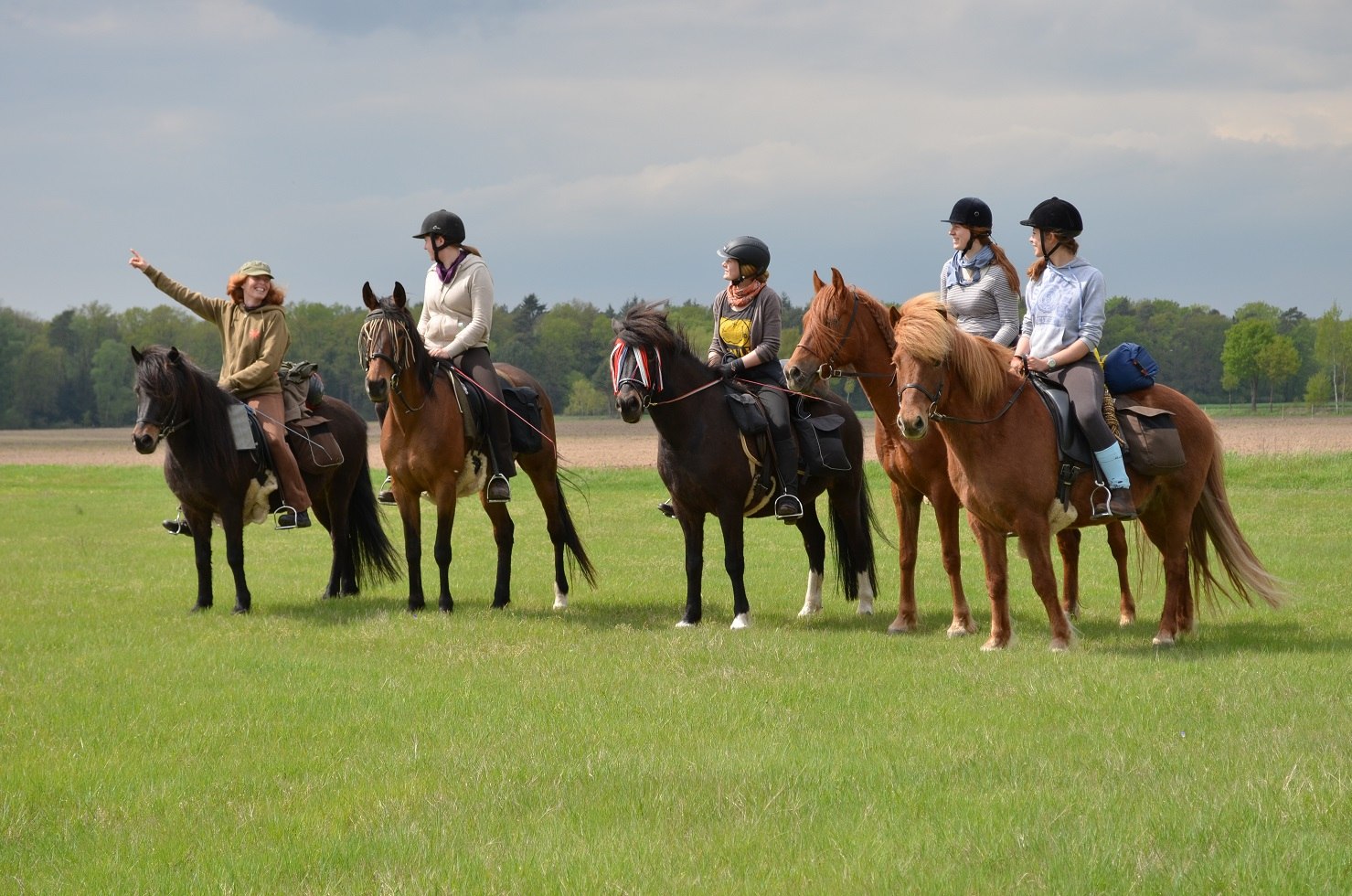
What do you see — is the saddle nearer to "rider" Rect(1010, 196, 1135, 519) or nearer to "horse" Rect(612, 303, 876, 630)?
"horse" Rect(612, 303, 876, 630)

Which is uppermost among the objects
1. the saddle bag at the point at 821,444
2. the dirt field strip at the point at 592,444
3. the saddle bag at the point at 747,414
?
the saddle bag at the point at 747,414

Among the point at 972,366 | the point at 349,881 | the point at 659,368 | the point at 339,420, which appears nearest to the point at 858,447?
the point at 659,368

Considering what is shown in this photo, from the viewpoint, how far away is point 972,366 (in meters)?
8.90

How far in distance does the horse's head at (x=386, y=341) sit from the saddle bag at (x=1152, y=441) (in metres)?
5.87

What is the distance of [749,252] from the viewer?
11266mm

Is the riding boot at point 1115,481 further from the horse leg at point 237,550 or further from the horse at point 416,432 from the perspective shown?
the horse leg at point 237,550

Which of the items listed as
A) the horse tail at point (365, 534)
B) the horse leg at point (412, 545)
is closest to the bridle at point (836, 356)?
the horse leg at point (412, 545)

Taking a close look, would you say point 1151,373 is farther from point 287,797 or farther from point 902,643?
point 287,797

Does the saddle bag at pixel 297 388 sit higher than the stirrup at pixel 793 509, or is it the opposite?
the saddle bag at pixel 297 388

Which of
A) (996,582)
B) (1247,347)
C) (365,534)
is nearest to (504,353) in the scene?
(1247,347)

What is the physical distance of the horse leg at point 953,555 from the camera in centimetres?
1044

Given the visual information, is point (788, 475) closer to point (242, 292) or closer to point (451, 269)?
point (451, 269)

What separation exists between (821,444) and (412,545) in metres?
3.78

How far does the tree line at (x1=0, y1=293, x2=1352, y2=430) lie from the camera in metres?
96.9
